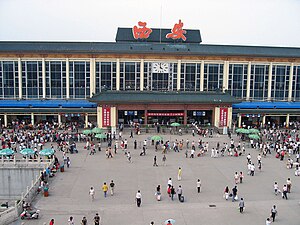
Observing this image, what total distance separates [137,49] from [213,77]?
17.2 meters

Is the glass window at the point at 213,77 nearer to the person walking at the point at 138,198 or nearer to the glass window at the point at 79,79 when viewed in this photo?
the glass window at the point at 79,79

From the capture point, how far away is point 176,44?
243ft

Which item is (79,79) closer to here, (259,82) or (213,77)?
(213,77)

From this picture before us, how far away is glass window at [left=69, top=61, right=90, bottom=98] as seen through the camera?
67.9 m

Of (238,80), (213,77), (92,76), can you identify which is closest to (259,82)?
(238,80)

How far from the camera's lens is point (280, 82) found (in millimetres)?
71750

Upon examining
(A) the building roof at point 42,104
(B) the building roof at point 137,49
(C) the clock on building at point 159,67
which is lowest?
(A) the building roof at point 42,104

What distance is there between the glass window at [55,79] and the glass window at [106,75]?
6.99 metres

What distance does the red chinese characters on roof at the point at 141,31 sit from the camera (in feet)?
243

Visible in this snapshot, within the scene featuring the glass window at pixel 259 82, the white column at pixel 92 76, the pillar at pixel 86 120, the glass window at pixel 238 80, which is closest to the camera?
the pillar at pixel 86 120

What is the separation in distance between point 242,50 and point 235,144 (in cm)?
2985

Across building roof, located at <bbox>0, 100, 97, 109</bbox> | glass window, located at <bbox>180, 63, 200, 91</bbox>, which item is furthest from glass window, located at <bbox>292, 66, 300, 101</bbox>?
building roof, located at <bbox>0, 100, 97, 109</bbox>

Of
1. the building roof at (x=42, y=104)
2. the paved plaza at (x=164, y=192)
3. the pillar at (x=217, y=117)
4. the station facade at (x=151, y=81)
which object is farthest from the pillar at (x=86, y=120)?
the pillar at (x=217, y=117)

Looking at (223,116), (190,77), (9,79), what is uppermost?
(190,77)
